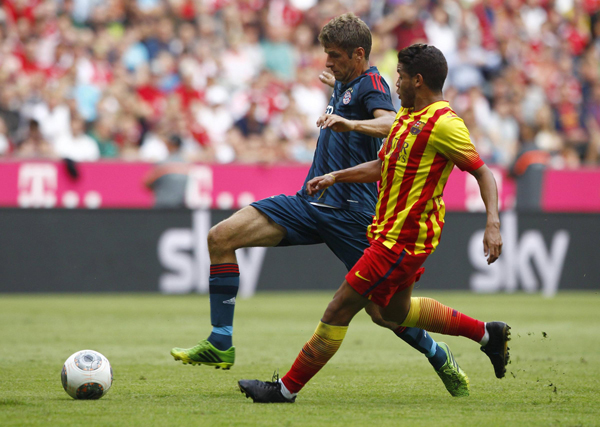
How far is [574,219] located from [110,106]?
7.90 m

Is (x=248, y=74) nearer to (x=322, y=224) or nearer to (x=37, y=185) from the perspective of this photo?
(x=37, y=185)

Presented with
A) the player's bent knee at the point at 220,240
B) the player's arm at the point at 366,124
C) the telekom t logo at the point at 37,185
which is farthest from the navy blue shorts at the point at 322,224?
the telekom t logo at the point at 37,185

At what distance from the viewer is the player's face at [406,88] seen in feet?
17.9

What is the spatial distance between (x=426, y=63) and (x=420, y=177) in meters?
0.67

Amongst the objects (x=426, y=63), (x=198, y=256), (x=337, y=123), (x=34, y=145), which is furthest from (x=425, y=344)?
(x=34, y=145)

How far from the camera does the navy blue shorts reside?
5949 mm

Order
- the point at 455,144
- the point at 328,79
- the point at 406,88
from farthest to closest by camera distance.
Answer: the point at 328,79, the point at 406,88, the point at 455,144

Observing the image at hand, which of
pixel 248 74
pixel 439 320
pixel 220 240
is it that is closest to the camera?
pixel 439 320

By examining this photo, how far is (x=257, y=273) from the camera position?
45.8ft

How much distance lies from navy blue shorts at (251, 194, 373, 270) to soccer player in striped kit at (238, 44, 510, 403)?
43 centimetres

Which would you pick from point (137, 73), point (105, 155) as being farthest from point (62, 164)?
point (137, 73)

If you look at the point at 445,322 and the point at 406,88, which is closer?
the point at 406,88

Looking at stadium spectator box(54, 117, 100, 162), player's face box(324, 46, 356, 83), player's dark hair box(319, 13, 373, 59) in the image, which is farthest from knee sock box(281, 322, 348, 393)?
stadium spectator box(54, 117, 100, 162)

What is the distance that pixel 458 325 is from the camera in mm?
5848
